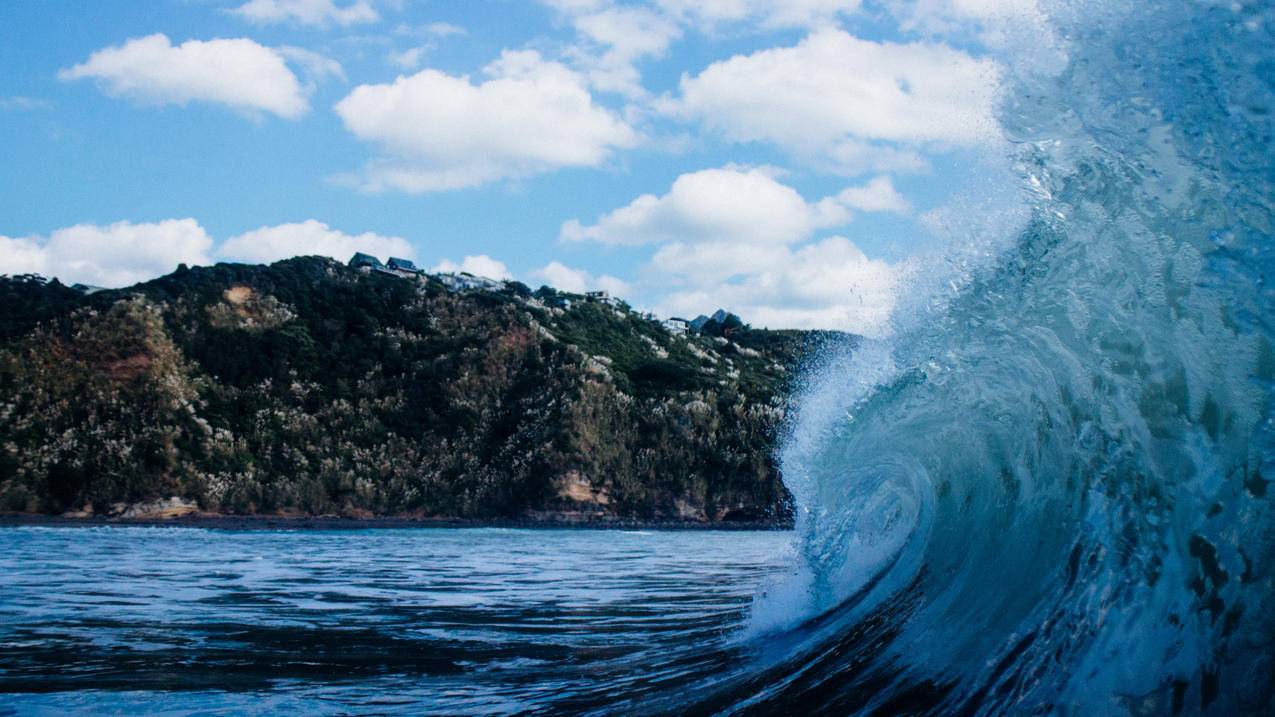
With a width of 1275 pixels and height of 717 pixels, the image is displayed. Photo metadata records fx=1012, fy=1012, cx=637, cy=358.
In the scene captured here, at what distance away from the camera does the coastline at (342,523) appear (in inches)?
1847

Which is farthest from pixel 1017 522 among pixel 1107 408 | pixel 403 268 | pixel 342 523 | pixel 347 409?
pixel 403 268

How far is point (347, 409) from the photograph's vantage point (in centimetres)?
6291

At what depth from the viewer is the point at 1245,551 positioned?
5355 millimetres

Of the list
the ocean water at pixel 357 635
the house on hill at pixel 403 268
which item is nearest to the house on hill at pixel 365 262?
the house on hill at pixel 403 268

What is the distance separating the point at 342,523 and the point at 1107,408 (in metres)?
52.2

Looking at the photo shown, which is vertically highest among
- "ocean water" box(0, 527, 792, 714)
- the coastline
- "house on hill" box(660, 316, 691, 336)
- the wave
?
"house on hill" box(660, 316, 691, 336)

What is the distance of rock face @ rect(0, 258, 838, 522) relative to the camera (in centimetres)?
5275

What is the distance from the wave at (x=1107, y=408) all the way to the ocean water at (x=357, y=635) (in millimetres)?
1398

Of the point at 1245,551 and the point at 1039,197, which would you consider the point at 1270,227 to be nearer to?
the point at 1245,551

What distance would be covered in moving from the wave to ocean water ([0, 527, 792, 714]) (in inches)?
55.0

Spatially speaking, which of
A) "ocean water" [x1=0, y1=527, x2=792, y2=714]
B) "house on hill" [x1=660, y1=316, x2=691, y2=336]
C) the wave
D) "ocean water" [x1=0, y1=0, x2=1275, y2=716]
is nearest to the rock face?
"house on hill" [x1=660, y1=316, x2=691, y2=336]

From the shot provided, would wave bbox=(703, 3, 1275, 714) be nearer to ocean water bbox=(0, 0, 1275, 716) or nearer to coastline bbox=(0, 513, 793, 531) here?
ocean water bbox=(0, 0, 1275, 716)

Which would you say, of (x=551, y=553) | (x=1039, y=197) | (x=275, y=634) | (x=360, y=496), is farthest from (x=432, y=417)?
(x=1039, y=197)

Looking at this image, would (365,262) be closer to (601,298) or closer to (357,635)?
(601,298)
